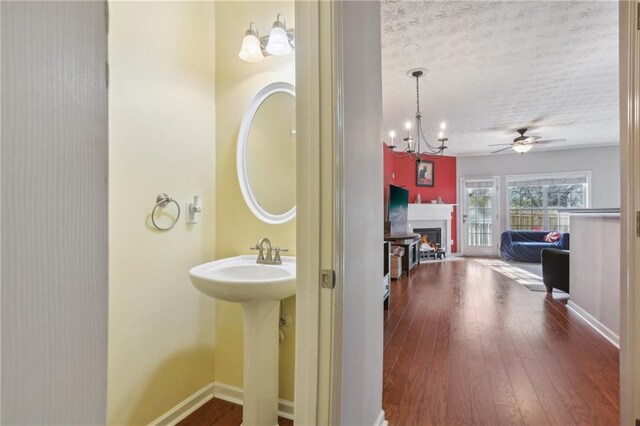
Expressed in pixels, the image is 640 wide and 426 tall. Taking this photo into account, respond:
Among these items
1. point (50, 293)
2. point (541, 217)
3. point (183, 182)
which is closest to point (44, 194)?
point (50, 293)

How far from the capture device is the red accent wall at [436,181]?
7.00 m

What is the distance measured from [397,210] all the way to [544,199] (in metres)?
4.03

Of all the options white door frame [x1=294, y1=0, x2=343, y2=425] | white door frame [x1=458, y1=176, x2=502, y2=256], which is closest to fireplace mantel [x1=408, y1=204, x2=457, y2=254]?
white door frame [x1=458, y1=176, x2=502, y2=256]

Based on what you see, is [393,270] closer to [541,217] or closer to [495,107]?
[495,107]

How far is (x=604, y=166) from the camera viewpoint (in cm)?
664

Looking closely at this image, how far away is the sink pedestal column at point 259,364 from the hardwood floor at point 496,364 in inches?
26.6

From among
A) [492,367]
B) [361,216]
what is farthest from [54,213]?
[492,367]

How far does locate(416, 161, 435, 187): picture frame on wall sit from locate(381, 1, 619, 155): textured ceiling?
2.05 m

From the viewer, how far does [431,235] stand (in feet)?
24.0

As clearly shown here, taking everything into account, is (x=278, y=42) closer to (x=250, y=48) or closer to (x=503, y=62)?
(x=250, y=48)

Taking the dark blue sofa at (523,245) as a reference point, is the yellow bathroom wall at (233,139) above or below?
above

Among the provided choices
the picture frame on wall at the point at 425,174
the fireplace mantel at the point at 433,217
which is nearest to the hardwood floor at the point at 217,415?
the fireplace mantel at the point at 433,217

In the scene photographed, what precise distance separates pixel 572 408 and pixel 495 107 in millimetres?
3946

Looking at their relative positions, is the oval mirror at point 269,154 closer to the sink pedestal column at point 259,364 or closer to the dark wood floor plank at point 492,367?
the sink pedestal column at point 259,364
